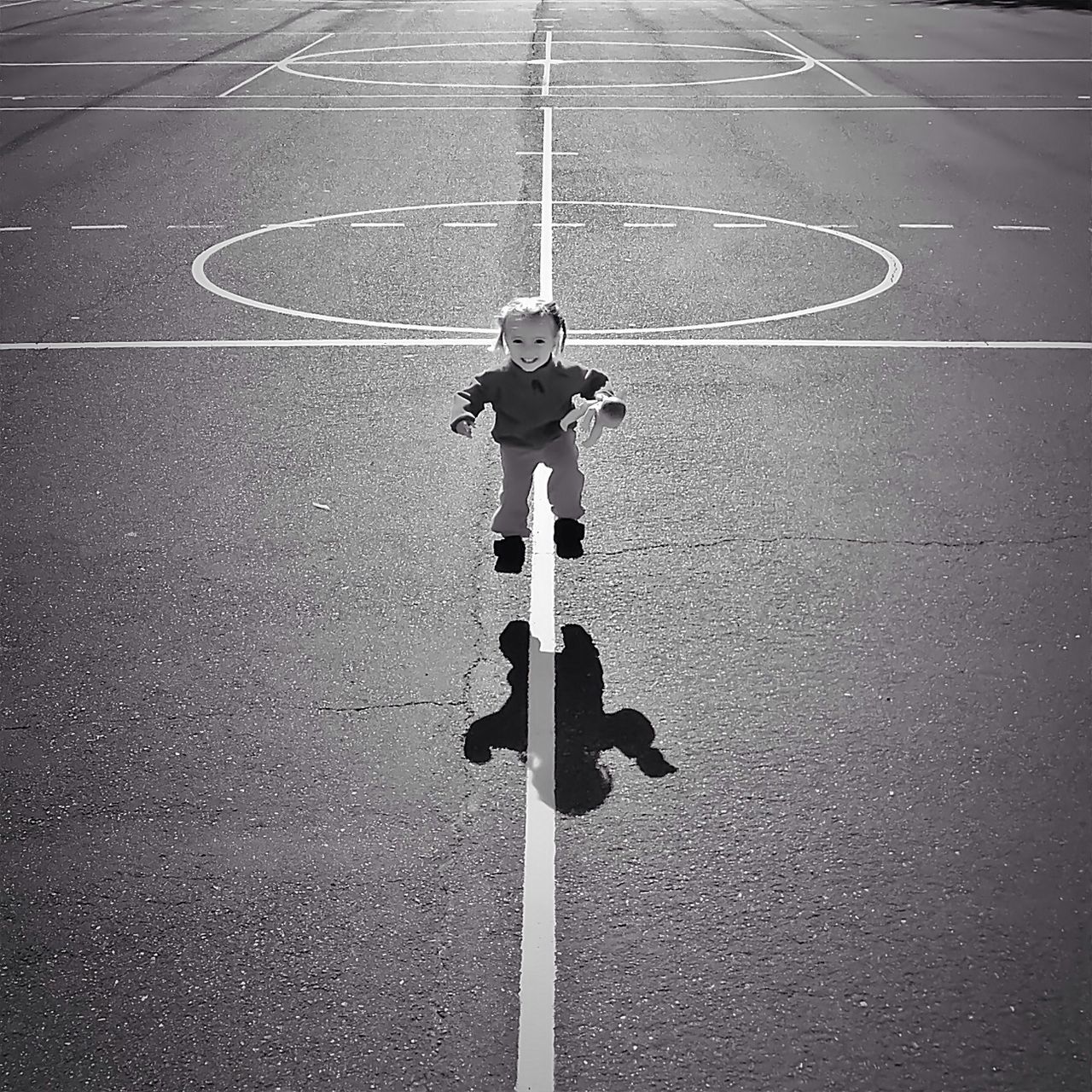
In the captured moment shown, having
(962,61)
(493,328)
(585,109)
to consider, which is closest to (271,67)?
(585,109)

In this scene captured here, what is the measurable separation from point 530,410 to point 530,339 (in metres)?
0.37

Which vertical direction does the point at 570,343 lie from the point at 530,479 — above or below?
below

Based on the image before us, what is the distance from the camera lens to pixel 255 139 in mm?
18234

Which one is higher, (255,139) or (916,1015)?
(255,139)

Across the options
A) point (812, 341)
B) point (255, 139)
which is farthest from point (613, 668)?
point (255, 139)

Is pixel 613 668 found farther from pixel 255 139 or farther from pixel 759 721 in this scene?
→ pixel 255 139

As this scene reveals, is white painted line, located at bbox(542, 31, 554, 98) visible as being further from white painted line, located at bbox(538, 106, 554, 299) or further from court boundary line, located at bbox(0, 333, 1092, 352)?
court boundary line, located at bbox(0, 333, 1092, 352)

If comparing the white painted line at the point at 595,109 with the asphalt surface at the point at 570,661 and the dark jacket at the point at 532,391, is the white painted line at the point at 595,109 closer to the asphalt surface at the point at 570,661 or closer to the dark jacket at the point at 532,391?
the asphalt surface at the point at 570,661

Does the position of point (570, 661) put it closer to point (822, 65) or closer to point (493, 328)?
point (493, 328)

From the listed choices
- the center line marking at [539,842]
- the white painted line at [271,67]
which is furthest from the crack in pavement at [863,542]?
the white painted line at [271,67]

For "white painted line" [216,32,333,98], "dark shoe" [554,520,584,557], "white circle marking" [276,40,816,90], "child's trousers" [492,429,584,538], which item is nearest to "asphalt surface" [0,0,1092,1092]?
"dark shoe" [554,520,584,557]

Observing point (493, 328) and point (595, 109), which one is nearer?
point (493, 328)

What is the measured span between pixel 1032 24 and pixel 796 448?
29103 mm

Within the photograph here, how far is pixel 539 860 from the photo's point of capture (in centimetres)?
483
